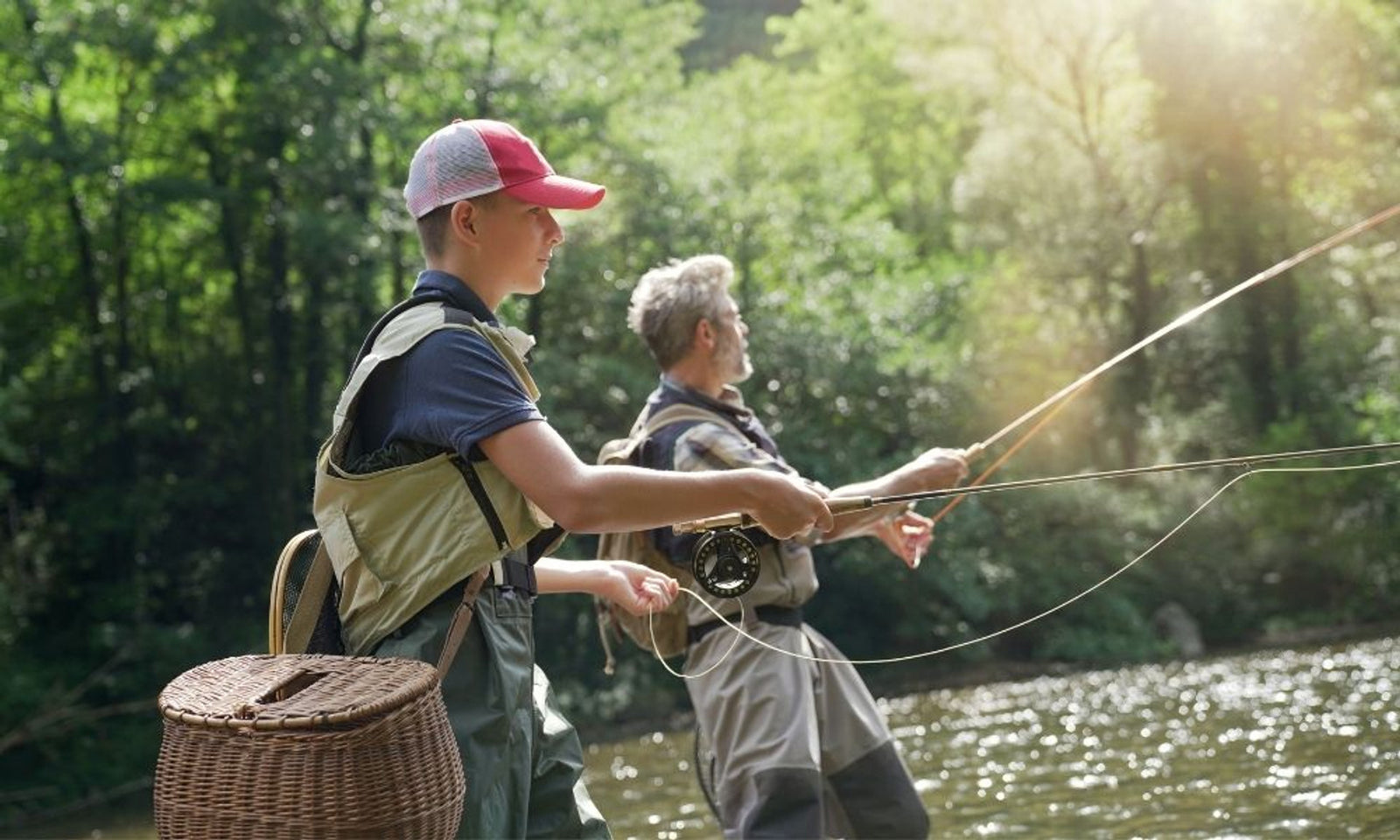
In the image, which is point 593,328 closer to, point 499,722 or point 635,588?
point 635,588

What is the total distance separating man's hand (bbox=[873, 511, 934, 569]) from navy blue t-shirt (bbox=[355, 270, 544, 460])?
252cm

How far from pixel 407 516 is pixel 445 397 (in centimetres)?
22

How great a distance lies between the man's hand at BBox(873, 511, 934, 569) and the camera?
5.04 metres

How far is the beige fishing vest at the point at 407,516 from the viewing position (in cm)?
266

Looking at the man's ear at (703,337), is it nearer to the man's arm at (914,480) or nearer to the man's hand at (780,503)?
the man's arm at (914,480)

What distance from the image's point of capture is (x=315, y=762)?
235 centimetres

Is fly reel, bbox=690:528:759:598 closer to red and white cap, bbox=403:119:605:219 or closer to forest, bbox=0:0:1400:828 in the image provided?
red and white cap, bbox=403:119:605:219

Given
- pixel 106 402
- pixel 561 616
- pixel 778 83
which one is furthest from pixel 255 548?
pixel 778 83

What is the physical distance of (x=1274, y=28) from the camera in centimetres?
2233

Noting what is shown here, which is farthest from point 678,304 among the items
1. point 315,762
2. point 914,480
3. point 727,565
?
point 315,762

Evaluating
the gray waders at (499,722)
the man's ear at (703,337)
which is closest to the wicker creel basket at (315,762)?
the gray waders at (499,722)

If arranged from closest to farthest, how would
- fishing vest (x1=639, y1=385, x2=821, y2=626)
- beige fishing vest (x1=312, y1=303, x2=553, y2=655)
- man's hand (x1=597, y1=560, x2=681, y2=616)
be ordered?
beige fishing vest (x1=312, y1=303, x2=553, y2=655), man's hand (x1=597, y1=560, x2=681, y2=616), fishing vest (x1=639, y1=385, x2=821, y2=626)

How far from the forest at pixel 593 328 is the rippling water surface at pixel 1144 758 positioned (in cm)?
278

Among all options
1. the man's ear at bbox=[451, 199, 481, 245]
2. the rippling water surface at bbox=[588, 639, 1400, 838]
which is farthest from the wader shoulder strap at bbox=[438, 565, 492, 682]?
the rippling water surface at bbox=[588, 639, 1400, 838]
